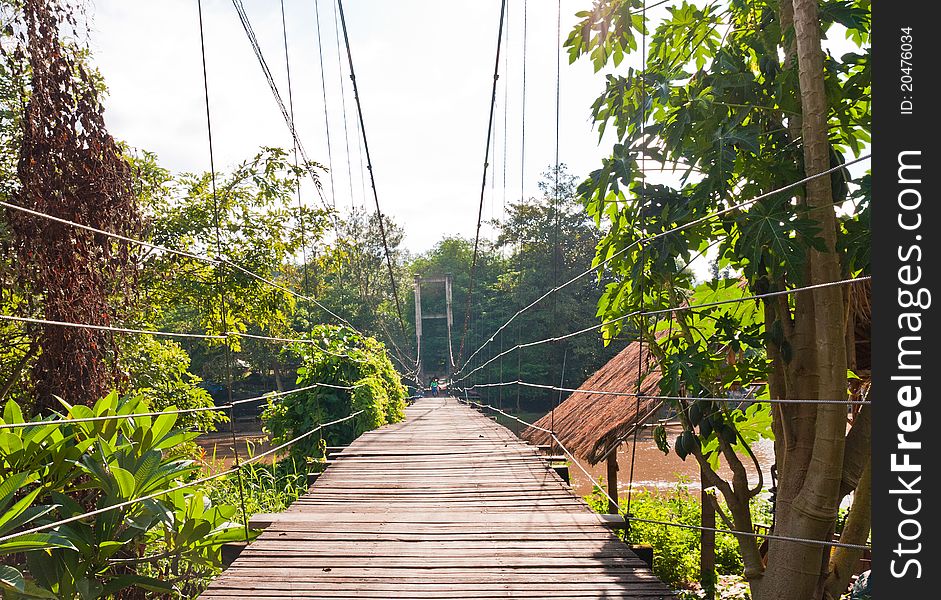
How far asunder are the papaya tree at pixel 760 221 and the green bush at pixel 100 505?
1.27 m

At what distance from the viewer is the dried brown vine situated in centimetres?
276

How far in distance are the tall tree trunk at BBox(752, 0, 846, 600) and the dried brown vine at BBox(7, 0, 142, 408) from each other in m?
2.65

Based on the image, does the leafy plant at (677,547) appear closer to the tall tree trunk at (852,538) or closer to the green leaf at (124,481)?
the tall tree trunk at (852,538)

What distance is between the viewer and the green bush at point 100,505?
136 cm

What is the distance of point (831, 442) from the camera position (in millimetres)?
1277

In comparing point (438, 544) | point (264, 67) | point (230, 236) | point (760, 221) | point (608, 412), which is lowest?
point (438, 544)

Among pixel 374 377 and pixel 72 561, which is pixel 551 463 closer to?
pixel 72 561

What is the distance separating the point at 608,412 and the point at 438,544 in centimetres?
131

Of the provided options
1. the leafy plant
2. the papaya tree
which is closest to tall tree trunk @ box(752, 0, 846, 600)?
the papaya tree

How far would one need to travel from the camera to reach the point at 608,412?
288 centimetres

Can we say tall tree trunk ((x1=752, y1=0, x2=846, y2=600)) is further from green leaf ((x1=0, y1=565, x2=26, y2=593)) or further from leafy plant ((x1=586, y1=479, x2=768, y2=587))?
leafy plant ((x1=586, y1=479, x2=768, y2=587))

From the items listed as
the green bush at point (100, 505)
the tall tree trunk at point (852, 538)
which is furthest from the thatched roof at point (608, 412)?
the green bush at point (100, 505)

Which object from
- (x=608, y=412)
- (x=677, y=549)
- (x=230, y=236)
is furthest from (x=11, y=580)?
(x=230, y=236)

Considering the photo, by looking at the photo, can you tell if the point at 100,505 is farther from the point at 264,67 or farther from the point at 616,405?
the point at 264,67
